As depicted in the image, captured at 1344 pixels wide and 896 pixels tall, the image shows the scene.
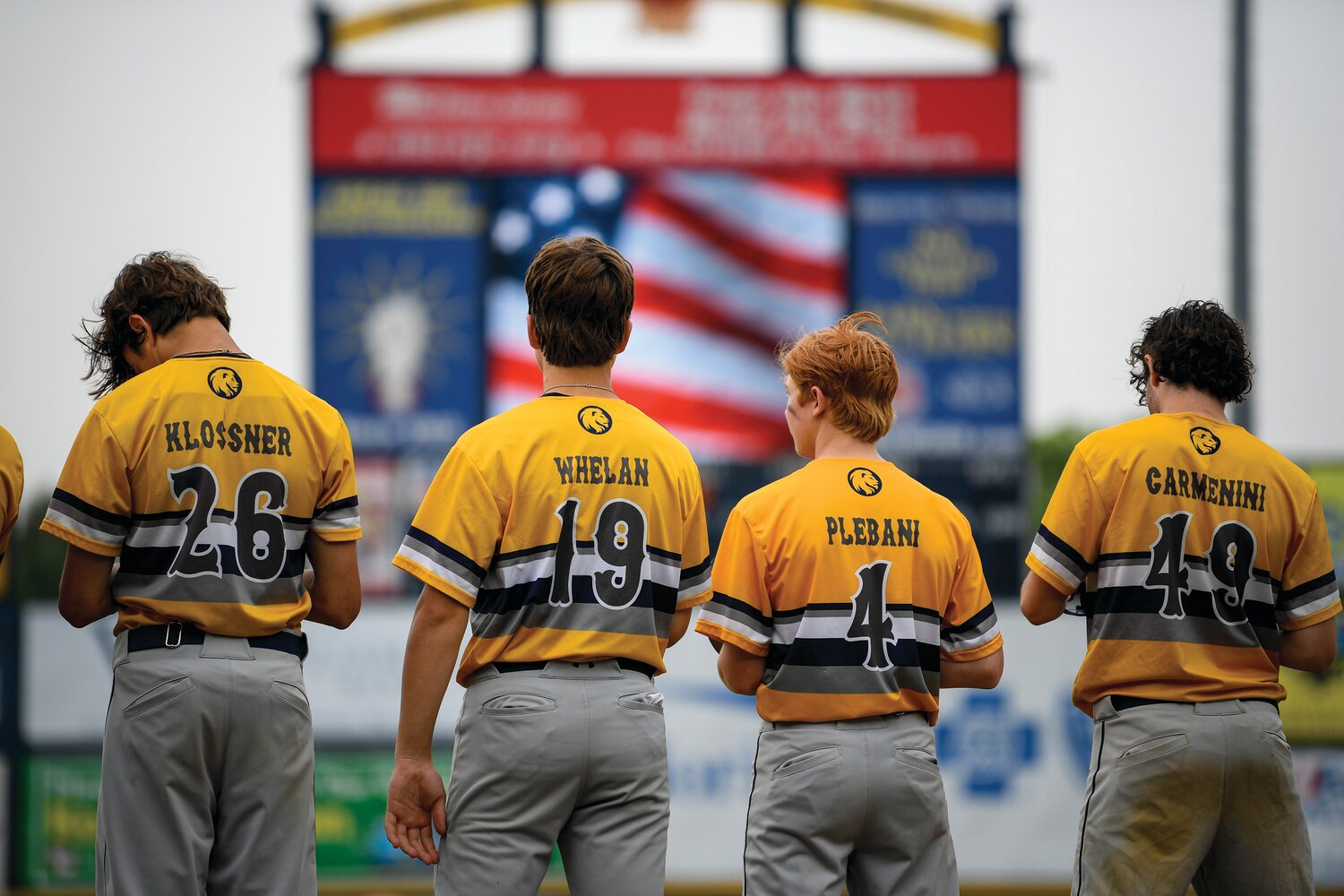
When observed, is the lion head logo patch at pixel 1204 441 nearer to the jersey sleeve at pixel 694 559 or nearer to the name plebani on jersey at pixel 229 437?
the jersey sleeve at pixel 694 559

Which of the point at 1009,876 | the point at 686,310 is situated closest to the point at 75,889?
the point at 686,310

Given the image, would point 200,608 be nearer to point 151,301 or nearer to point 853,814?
point 151,301

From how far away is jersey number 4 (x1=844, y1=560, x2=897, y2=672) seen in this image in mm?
2967

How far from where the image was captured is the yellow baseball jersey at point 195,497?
298 cm

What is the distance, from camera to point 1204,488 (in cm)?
329

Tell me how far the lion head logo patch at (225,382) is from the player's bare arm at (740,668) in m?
1.26

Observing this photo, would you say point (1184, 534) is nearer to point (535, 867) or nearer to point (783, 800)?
point (783, 800)

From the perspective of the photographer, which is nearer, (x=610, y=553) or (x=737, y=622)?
(x=610, y=553)

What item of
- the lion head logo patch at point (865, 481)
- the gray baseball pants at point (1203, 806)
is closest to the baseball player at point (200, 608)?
the lion head logo patch at point (865, 481)

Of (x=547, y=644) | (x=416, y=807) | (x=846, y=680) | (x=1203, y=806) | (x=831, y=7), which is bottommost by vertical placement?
(x=1203, y=806)

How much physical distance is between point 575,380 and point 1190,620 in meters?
1.56

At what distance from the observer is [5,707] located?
665 centimetres

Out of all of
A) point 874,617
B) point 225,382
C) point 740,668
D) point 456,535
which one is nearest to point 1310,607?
point 874,617

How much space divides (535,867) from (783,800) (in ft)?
1.83
